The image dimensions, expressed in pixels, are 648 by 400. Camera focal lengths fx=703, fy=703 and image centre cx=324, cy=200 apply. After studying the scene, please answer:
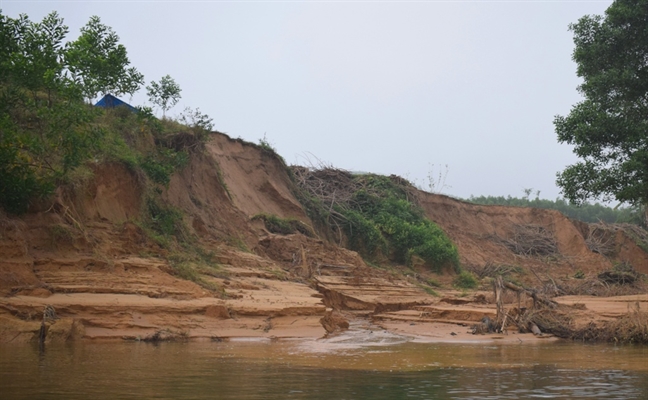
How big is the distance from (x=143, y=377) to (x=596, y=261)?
105 feet

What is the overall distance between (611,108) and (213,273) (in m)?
10.0

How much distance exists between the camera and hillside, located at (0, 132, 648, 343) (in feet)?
40.2

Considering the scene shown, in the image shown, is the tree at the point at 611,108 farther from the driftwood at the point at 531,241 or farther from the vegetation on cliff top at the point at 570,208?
the vegetation on cliff top at the point at 570,208

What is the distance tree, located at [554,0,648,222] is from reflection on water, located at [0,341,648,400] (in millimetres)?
5295

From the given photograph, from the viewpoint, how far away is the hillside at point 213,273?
12.2 metres

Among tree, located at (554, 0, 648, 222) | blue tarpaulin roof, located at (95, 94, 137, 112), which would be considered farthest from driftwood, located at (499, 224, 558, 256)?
blue tarpaulin roof, located at (95, 94, 137, 112)

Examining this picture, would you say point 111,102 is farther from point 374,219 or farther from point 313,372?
point 313,372

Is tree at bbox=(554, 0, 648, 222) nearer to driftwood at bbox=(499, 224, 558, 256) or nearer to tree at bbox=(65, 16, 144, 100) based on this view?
tree at bbox=(65, 16, 144, 100)

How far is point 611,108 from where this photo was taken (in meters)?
16.5

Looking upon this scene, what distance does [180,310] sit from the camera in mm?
12812

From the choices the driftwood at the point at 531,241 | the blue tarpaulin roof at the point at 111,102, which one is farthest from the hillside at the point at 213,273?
the driftwood at the point at 531,241

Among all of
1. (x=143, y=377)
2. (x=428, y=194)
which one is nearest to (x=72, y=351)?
(x=143, y=377)

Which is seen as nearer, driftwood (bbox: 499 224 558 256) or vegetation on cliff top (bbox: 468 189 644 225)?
driftwood (bbox: 499 224 558 256)

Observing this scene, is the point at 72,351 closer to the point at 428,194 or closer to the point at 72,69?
the point at 72,69
